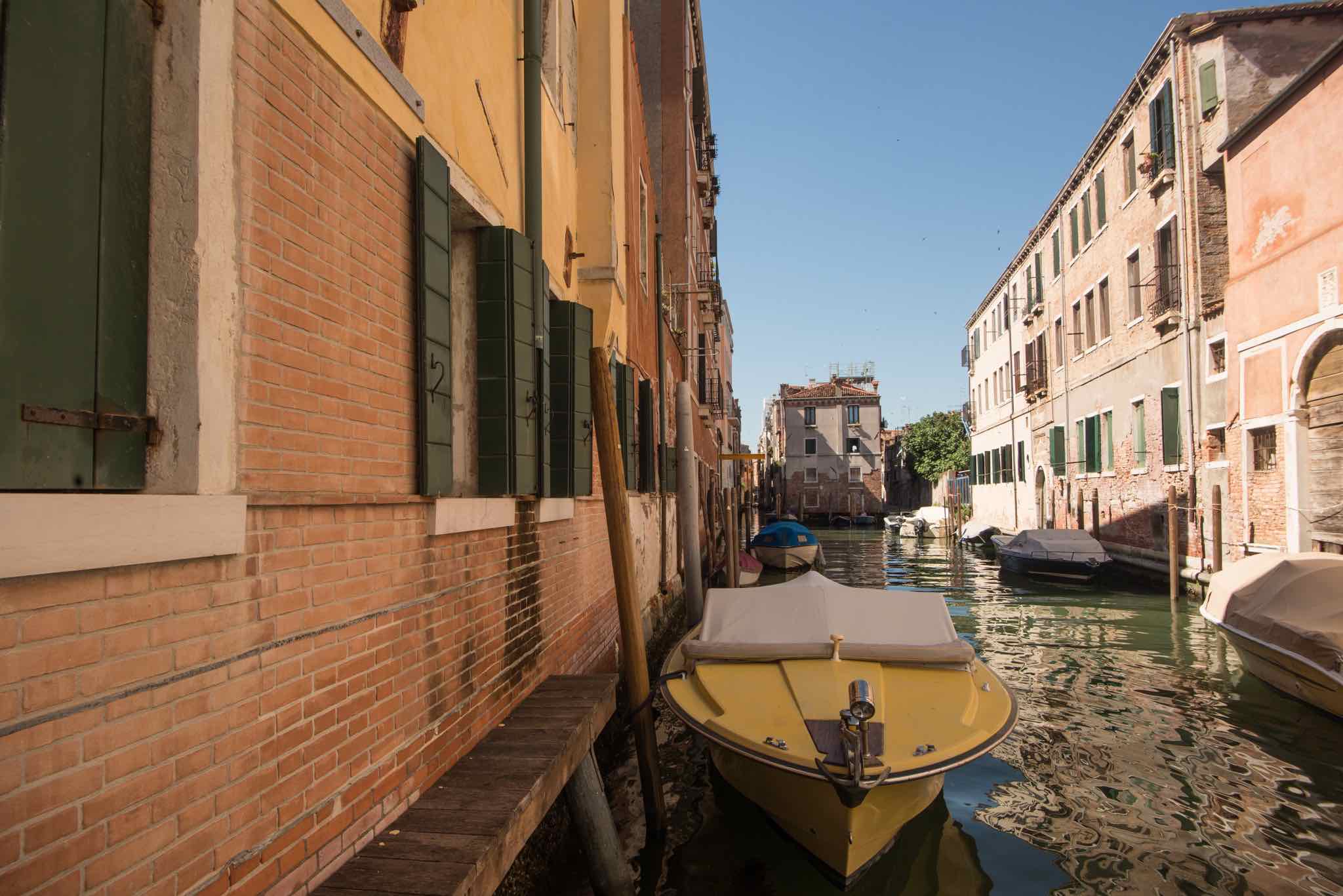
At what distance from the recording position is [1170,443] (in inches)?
621

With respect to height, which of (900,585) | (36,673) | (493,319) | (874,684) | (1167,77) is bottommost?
(900,585)

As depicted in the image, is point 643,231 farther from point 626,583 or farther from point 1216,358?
point 1216,358

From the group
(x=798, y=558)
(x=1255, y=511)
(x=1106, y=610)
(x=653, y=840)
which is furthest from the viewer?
(x=798, y=558)

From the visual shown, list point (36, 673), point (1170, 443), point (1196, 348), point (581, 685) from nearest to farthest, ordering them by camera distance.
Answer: point (36, 673)
point (581, 685)
point (1196, 348)
point (1170, 443)

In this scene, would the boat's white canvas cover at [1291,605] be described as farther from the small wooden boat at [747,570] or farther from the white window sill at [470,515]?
the small wooden boat at [747,570]

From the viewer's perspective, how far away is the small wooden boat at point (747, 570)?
1614cm

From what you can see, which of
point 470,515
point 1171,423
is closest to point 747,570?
point 1171,423

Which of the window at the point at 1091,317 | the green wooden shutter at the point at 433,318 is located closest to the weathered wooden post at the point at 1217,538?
the window at the point at 1091,317

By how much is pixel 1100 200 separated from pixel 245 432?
71.7ft

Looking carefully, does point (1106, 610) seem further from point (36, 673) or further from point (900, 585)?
point (36, 673)

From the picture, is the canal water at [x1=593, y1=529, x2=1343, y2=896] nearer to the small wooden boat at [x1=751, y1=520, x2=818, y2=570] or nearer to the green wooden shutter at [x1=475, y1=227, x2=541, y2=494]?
the green wooden shutter at [x1=475, y1=227, x2=541, y2=494]

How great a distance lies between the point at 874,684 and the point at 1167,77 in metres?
15.7

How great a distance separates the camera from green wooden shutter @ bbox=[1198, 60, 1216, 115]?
14.4m

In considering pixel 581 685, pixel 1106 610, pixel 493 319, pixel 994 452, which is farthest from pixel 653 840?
pixel 994 452
